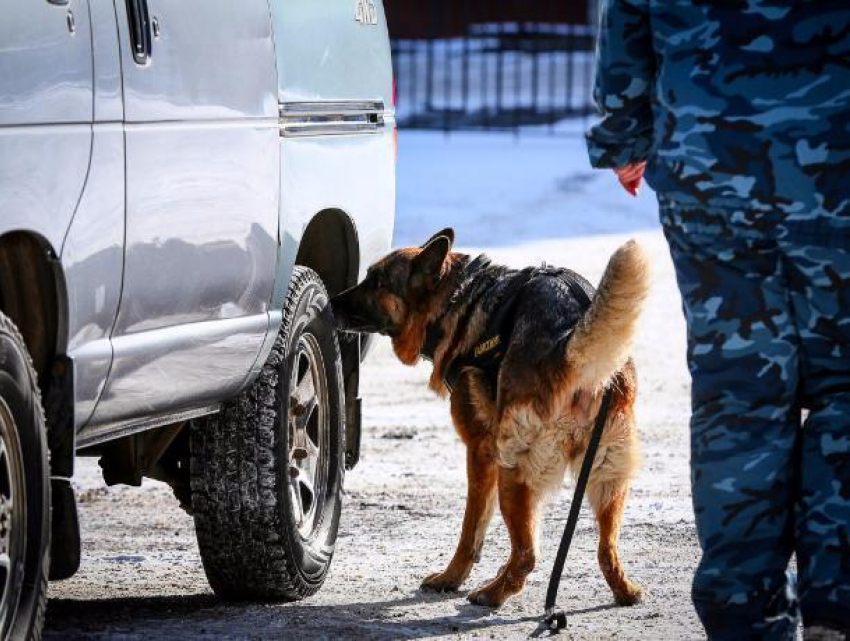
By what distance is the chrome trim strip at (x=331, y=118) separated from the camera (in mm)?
4934

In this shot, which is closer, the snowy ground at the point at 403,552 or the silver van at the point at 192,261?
the silver van at the point at 192,261

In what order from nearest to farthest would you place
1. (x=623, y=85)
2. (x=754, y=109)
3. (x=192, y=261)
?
(x=754, y=109)
(x=623, y=85)
(x=192, y=261)

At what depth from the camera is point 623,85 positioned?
3725 millimetres

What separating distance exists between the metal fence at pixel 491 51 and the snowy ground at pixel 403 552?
15024 mm

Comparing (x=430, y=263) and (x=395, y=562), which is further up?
(x=430, y=263)

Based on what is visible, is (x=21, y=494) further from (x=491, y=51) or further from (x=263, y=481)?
(x=491, y=51)

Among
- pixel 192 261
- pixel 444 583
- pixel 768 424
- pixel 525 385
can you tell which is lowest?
pixel 444 583

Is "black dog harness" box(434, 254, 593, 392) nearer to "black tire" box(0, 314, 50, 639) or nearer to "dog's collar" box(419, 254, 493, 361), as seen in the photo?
"dog's collar" box(419, 254, 493, 361)

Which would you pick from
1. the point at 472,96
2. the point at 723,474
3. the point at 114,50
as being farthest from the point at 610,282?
the point at 472,96

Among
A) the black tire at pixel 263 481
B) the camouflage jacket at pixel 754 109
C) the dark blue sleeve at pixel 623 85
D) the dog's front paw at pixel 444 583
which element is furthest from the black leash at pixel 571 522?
the camouflage jacket at pixel 754 109

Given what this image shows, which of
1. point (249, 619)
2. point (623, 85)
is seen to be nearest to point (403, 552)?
point (249, 619)

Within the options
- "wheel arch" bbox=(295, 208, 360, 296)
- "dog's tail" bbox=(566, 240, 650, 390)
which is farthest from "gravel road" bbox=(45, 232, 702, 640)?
"wheel arch" bbox=(295, 208, 360, 296)

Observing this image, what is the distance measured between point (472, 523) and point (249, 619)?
2.94 feet

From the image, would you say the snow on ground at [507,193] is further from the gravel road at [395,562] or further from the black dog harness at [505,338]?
the black dog harness at [505,338]
